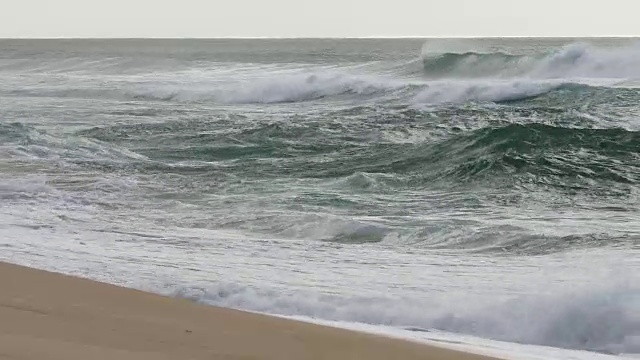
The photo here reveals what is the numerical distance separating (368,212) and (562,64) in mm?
19139

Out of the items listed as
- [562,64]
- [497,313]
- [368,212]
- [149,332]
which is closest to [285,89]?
[562,64]

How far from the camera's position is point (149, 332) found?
332 centimetres

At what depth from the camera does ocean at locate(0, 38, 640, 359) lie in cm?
442

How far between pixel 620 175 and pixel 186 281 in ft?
21.3

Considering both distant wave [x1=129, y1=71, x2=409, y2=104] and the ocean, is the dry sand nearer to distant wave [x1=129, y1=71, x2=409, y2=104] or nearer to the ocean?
the ocean

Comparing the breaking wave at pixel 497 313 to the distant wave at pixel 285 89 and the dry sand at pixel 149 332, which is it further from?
the distant wave at pixel 285 89

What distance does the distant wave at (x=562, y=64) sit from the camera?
24.5 meters

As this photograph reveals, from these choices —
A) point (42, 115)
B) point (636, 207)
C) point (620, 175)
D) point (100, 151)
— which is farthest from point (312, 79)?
point (636, 207)

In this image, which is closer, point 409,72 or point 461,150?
point 461,150

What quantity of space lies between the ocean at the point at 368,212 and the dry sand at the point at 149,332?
573 millimetres

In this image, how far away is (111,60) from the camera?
44.0m

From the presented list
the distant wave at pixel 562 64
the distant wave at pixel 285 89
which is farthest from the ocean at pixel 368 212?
the distant wave at pixel 562 64

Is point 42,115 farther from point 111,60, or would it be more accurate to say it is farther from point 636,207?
point 111,60

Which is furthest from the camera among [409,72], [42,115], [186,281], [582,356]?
[409,72]
